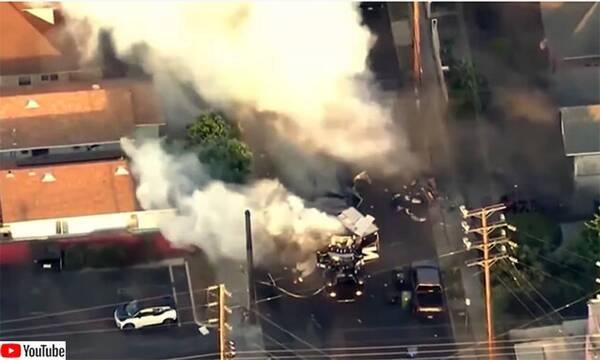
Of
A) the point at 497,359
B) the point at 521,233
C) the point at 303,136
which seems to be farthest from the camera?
the point at 303,136

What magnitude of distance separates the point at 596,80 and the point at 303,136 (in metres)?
6.77

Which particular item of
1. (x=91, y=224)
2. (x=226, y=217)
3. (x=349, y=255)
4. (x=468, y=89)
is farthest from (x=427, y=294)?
(x=91, y=224)

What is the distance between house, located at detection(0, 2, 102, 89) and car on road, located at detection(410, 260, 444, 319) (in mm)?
8703

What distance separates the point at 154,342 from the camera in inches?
1035

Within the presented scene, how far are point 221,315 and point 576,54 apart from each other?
11663 mm

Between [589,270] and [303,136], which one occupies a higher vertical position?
[303,136]

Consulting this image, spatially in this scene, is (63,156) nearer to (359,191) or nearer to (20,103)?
(20,103)

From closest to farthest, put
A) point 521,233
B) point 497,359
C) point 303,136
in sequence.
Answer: point 497,359 → point 521,233 → point 303,136

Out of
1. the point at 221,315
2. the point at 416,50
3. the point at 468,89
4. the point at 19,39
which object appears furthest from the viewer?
the point at 416,50

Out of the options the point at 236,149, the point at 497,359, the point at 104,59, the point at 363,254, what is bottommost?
the point at 497,359

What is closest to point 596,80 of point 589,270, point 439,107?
point 439,107

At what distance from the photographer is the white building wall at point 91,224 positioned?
90.4 feet

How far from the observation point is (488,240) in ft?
83.3

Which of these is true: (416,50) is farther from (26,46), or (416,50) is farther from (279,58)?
(26,46)
